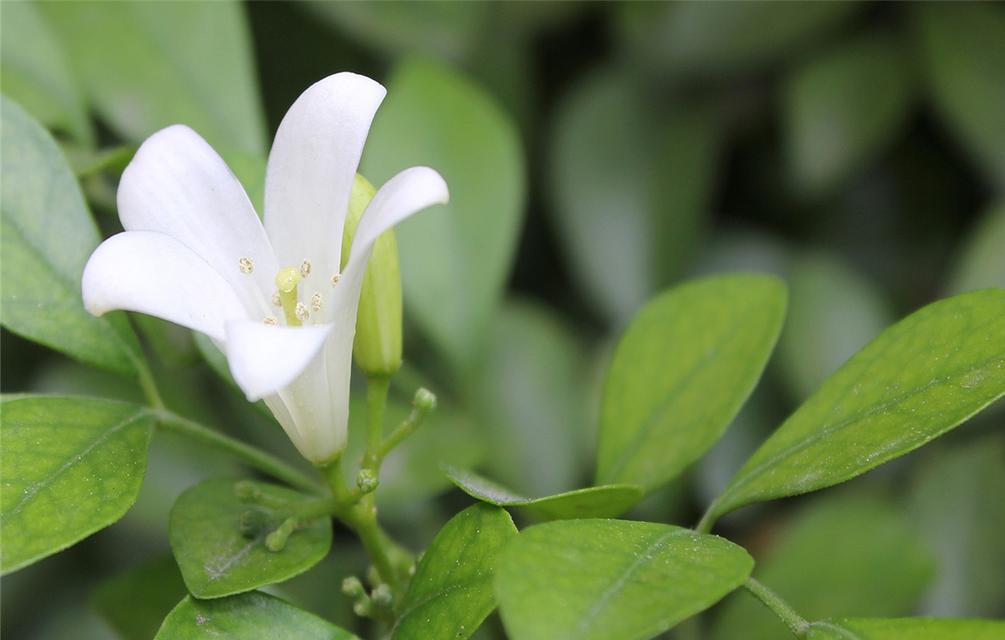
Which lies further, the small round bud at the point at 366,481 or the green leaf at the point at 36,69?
the green leaf at the point at 36,69

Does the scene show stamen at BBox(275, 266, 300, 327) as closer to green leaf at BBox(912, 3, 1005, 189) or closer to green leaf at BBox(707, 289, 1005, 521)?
green leaf at BBox(707, 289, 1005, 521)

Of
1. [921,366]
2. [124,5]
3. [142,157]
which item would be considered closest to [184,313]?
[142,157]

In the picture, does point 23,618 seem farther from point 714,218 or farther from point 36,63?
point 714,218

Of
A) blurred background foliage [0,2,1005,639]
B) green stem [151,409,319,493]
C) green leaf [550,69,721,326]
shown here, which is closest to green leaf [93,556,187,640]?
blurred background foliage [0,2,1005,639]

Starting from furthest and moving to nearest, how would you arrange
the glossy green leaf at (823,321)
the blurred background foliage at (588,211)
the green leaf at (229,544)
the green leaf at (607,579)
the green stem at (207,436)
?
the glossy green leaf at (823,321) < the blurred background foliage at (588,211) < the green stem at (207,436) < the green leaf at (229,544) < the green leaf at (607,579)

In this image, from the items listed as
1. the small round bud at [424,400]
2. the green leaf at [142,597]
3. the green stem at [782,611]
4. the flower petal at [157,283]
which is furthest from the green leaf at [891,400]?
the green leaf at [142,597]

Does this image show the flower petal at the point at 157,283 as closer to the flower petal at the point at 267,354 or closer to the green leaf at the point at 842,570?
the flower petal at the point at 267,354
